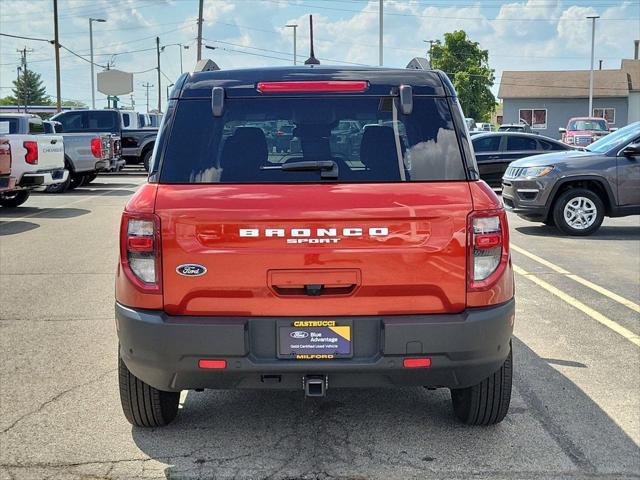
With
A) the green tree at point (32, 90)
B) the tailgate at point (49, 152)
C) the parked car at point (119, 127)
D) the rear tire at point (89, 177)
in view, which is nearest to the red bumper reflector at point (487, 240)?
the tailgate at point (49, 152)

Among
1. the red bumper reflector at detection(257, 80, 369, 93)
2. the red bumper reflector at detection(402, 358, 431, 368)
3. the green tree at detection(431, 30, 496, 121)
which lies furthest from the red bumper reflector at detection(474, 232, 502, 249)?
the green tree at detection(431, 30, 496, 121)

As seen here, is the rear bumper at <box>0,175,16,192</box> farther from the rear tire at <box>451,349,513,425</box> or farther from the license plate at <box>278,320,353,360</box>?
the license plate at <box>278,320,353,360</box>

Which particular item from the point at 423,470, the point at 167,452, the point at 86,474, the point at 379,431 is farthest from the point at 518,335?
the point at 86,474

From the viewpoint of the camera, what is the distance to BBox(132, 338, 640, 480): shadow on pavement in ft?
12.9

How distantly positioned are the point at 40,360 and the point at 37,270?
422 cm

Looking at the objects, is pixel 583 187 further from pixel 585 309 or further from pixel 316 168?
pixel 316 168

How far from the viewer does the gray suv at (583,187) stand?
12.6 metres

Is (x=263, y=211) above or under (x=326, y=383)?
above

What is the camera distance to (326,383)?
3.79 metres

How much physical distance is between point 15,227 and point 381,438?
11.5 meters

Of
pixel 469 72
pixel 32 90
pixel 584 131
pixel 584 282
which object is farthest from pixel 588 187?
pixel 32 90

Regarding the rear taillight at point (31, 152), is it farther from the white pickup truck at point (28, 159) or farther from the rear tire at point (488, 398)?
the rear tire at point (488, 398)

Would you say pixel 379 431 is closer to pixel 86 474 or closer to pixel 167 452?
pixel 167 452

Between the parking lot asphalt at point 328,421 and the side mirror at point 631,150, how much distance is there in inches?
215
